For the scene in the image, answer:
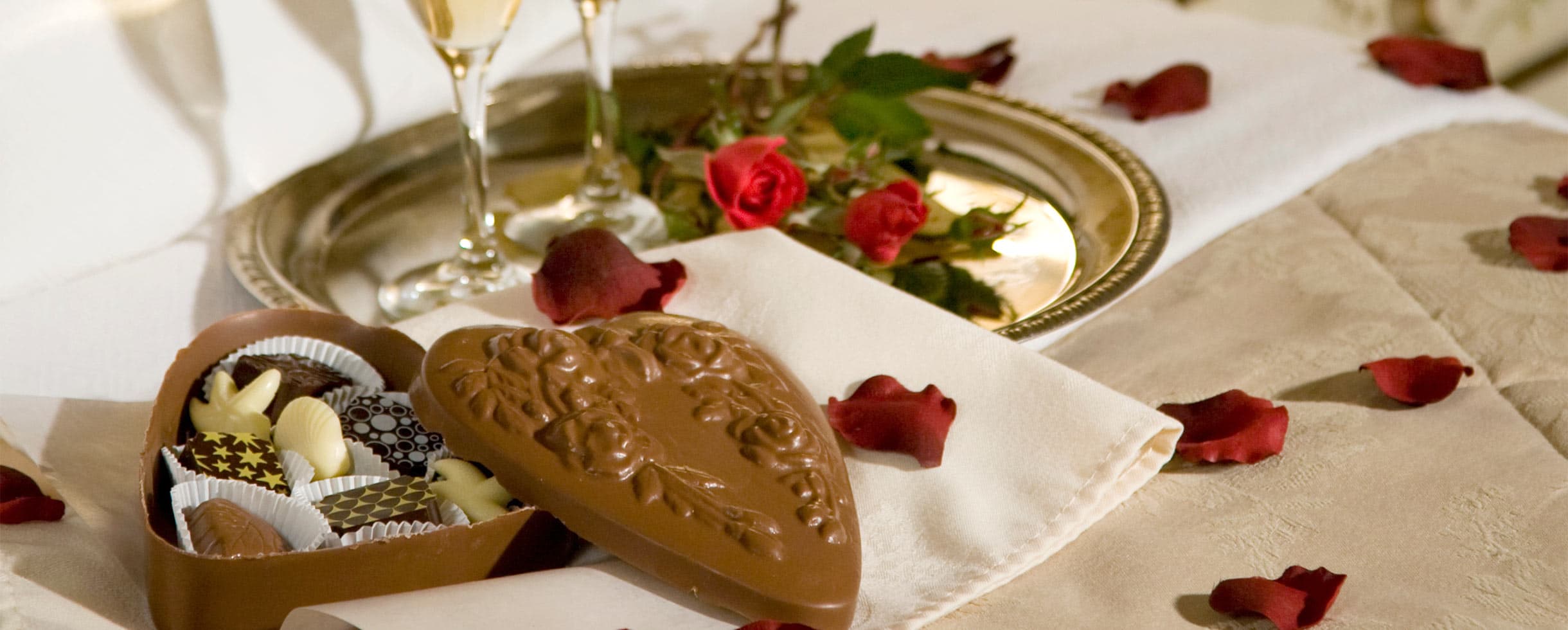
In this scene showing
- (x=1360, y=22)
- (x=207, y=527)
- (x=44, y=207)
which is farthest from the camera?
(x=1360, y=22)

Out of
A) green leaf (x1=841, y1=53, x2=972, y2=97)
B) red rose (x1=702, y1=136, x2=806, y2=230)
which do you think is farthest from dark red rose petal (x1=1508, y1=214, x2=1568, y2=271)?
red rose (x1=702, y1=136, x2=806, y2=230)

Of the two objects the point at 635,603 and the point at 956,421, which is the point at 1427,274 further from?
the point at 635,603

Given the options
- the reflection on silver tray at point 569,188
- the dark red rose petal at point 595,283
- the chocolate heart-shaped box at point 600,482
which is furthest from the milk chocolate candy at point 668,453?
the reflection on silver tray at point 569,188

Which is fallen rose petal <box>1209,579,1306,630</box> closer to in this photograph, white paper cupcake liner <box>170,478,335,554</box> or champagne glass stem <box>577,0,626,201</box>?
white paper cupcake liner <box>170,478,335,554</box>

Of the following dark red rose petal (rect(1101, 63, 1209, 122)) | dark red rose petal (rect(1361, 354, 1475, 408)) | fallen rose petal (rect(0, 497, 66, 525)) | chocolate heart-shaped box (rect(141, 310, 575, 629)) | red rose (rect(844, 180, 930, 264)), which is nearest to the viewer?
chocolate heart-shaped box (rect(141, 310, 575, 629))

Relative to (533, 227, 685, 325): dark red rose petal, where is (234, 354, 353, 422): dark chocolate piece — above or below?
above

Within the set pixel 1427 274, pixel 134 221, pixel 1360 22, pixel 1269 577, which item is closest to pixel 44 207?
pixel 134 221

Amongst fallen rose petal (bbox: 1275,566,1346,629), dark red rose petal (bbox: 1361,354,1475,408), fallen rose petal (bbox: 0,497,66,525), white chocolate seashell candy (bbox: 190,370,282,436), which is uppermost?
white chocolate seashell candy (bbox: 190,370,282,436)
